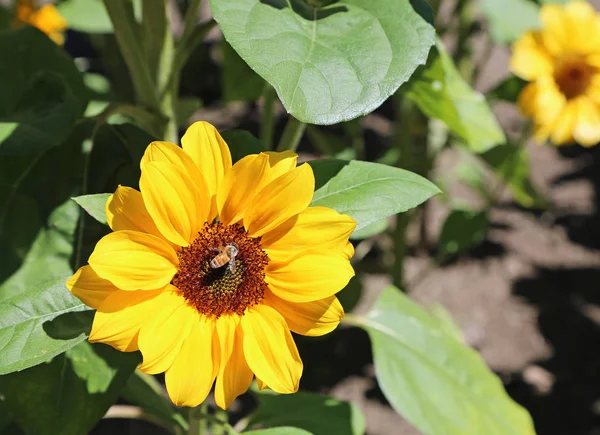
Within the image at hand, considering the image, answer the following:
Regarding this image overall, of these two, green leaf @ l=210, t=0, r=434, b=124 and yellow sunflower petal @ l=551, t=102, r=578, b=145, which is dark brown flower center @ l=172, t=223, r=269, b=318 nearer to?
green leaf @ l=210, t=0, r=434, b=124

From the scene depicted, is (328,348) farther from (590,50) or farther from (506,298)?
(590,50)

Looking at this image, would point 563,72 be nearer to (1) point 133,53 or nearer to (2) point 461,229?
(2) point 461,229

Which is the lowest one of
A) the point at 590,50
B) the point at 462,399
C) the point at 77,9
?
the point at 462,399

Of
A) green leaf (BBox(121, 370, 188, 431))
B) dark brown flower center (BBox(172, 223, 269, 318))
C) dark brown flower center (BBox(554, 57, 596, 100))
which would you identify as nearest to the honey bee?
dark brown flower center (BBox(172, 223, 269, 318))

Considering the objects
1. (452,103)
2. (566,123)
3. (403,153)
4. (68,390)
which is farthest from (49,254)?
(566,123)

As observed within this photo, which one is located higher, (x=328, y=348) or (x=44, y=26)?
(x=44, y=26)

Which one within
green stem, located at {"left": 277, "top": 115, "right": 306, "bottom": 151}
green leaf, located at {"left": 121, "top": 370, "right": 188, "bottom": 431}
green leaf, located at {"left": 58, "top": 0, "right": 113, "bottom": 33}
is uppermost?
green stem, located at {"left": 277, "top": 115, "right": 306, "bottom": 151}

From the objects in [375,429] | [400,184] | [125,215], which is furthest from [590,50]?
[125,215]
